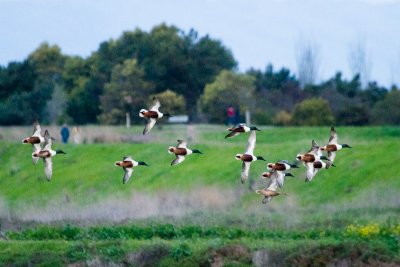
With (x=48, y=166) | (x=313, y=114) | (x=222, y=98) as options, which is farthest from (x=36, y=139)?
(x=222, y=98)

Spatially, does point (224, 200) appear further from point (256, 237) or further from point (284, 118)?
point (284, 118)

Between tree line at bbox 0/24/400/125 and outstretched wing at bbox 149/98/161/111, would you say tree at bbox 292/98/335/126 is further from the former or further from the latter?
outstretched wing at bbox 149/98/161/111

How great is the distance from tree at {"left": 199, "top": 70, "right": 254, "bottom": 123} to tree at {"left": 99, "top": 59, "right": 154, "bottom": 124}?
3803 mm

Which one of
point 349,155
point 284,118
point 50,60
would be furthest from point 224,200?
point 50,60

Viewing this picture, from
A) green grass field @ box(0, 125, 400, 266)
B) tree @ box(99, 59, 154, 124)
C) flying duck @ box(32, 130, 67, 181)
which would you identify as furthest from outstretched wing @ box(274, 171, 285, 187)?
tree @ box(99, 59, 154, 124)

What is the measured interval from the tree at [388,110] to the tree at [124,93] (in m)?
11.4

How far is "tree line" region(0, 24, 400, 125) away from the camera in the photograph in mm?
66875

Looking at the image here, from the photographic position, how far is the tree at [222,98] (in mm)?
71500

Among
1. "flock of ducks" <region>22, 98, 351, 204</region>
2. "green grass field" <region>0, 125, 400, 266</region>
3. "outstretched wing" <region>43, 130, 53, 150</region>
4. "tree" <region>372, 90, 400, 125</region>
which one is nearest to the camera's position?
"flock of ducks" <region>22, 98, 351, 204</region>

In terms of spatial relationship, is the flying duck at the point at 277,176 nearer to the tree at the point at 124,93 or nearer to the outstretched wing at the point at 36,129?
the outstretched wing at the point at 36,129

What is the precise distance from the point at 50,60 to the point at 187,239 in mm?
59463

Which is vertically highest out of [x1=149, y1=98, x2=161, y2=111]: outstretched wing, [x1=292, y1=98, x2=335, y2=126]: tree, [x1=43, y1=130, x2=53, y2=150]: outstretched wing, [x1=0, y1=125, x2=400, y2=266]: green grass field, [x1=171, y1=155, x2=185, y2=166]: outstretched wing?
[x1=149, y1=98, x2=161, y2=111]: outstretched wing

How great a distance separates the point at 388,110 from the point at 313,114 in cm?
377

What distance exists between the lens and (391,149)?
46562mm
